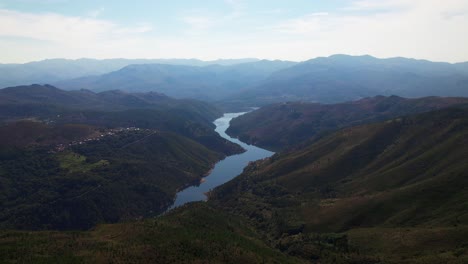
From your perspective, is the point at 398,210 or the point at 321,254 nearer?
the point at 321,254

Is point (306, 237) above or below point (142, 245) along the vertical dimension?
below

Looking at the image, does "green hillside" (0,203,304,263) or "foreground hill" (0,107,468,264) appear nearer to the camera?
"green hillside" (0,203,304,263)

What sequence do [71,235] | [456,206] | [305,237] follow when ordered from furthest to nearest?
[305,237], [456,206], [71,235]

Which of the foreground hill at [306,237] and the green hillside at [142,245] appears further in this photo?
the foreground hill at [306,237]

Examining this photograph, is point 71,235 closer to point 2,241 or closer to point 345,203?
point 2,241

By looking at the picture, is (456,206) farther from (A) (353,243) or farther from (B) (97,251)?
(B) (97,251)

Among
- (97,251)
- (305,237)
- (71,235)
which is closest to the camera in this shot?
(97,251)

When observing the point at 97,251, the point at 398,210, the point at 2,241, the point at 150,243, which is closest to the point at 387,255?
the point at 398,210

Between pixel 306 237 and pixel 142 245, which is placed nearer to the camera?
pixel 142 245

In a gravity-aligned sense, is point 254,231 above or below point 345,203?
below
